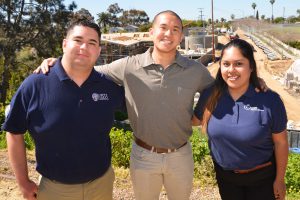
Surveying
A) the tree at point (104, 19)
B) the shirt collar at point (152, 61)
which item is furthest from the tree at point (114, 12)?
the shirt collar at point (152, 61)

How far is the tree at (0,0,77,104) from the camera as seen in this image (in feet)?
67.8

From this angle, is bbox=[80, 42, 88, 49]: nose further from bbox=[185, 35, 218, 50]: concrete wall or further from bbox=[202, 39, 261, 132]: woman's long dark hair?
bbox=[185, 35, 218, 50]: concrete wall

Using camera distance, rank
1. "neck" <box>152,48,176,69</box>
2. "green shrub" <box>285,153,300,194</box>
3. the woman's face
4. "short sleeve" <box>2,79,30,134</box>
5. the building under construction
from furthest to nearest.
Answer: the building under construction, "green shrub" <box>285,153,300,194</box>, "neck" <box>152,48,176,69</box>, the woman's face, "short sleeve" <box>2,79,30,134</box>

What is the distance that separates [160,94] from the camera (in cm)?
342

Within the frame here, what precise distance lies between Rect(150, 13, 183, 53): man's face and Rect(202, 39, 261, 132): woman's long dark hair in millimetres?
449

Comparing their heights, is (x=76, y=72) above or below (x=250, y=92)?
above

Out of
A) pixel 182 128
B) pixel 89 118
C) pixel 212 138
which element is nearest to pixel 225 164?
pixel 212 138

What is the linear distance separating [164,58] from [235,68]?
671 mm

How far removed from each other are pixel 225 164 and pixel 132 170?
0.91 m

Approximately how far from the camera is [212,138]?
3.28 meters

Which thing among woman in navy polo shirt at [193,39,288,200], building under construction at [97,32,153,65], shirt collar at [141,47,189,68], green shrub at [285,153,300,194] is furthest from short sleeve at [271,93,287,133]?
building under construction at [97,32,153,65]

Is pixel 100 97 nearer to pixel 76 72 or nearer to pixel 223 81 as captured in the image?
pixel 76 72

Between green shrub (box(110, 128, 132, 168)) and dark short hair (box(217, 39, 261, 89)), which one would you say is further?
green shrub (box(110, 128, 132, 168))

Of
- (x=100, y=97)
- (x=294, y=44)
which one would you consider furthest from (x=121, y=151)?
(x=294, y=44)
